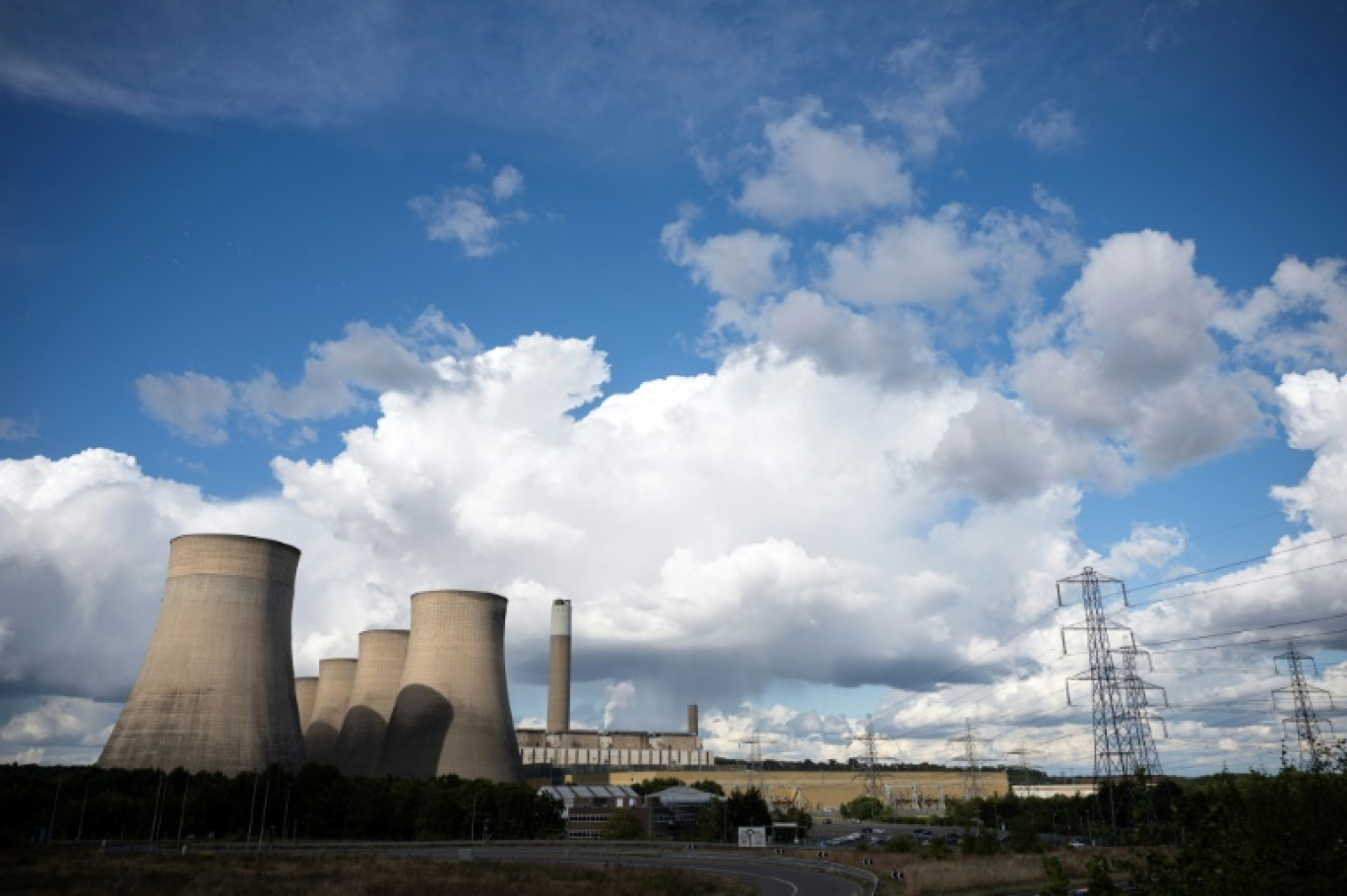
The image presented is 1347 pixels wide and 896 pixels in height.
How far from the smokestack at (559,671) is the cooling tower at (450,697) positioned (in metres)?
39.7

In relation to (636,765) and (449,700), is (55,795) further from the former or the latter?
(636,765)

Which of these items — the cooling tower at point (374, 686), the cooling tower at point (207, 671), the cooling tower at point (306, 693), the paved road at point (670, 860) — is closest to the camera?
the paved road at point (670, 860)

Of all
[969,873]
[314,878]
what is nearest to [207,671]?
[314,878]

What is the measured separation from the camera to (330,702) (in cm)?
7812

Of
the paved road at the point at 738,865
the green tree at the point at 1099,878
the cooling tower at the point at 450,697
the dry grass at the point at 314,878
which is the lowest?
the paved road at the point at 738,865

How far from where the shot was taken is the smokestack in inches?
3829

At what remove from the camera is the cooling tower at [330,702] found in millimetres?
76188

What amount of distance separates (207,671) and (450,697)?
605 inches

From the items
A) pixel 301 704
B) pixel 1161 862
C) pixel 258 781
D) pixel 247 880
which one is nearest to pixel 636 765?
pixel 301 704

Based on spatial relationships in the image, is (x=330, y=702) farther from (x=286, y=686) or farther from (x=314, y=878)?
(x=314, y=878)

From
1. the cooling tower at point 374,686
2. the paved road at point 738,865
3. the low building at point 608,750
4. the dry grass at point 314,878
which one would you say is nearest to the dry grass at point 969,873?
the paved road at point 738,865

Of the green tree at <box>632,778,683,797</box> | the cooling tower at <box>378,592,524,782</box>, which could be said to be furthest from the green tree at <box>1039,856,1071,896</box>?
the green tree at <box>632,778,683,797</box>

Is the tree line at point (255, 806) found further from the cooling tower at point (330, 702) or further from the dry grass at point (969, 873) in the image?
the cooling tower at point (330, 702)

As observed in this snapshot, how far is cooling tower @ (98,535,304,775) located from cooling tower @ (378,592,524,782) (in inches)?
431
